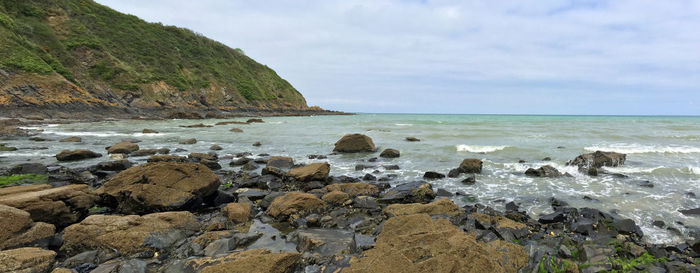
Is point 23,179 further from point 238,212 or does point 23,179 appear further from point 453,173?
point 453,173

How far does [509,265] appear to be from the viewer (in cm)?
395

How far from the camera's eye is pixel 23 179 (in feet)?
32.2

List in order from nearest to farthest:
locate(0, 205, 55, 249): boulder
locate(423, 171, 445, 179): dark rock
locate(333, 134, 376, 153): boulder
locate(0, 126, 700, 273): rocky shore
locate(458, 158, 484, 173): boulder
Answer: locate(0, 126, 700, 273): rocky shore < locate(0, 205, 55, 249): boulder < locate(423, 171, 445, 179): dark rock < locate(458, 158, 484, 173): boulder < locate(333, 134, 376, 153): boulder

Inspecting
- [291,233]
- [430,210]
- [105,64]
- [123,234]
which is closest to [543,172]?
[430,210]

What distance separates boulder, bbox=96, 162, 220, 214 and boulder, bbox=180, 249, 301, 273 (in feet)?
10.3

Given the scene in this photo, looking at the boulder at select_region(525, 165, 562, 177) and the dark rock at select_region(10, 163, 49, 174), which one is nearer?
the dark rock at select_region(10, 163, 49, 174)

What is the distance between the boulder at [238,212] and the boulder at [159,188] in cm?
107

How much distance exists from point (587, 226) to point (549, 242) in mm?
1398

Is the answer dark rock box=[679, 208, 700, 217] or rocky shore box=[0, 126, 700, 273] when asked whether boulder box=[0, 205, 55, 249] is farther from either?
dark rock box=[679, 208, 700, 217]

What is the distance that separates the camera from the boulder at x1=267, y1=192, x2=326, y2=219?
22.1ft

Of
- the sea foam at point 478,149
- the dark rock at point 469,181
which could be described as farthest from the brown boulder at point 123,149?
the sea foam at point 478,149

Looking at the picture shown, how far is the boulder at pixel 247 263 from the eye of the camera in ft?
12.9

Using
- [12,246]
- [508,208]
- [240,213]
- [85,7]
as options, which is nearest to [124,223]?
[12,246]

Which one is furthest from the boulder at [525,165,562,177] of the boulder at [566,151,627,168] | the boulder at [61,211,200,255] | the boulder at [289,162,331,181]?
the boulder at [61,211,200,255]
